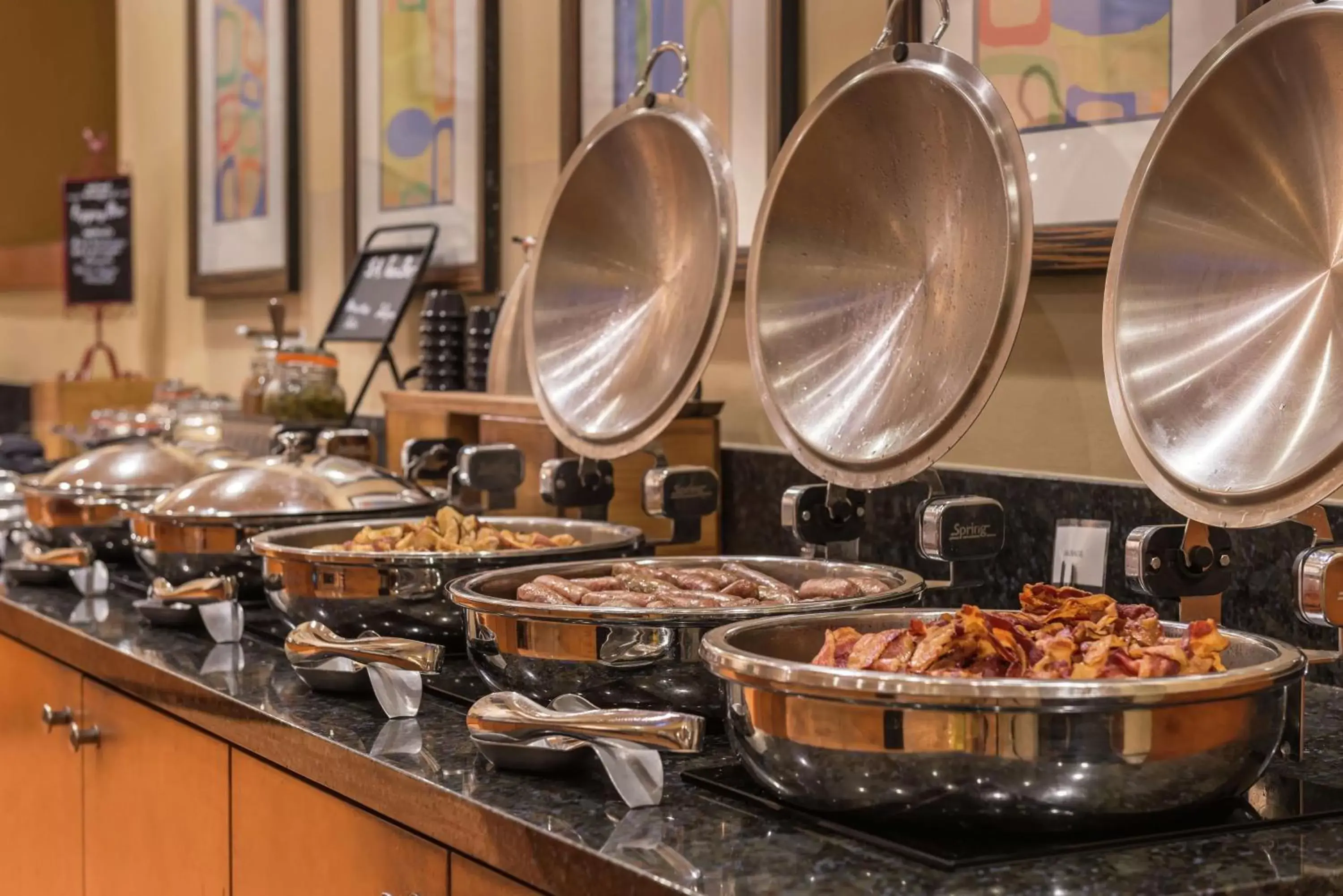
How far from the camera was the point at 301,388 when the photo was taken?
10.0 ft

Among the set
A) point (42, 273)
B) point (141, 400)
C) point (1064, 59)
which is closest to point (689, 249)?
point (1064, 59)

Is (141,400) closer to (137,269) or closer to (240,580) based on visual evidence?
(137,269)

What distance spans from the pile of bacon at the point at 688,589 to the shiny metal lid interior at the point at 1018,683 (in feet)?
0.70

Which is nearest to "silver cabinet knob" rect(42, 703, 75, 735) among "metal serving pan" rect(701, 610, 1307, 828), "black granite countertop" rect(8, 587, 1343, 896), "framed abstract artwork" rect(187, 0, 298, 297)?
"black granite countertop" rect(8, 587, 1343, 896)

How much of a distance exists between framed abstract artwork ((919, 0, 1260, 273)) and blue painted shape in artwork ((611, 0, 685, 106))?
61cm

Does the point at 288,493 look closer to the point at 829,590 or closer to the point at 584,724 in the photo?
the point at 829,590

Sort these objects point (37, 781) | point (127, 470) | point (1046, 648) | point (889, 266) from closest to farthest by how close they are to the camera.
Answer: point (1046, 648), point (889, 266), point (37, 781), point (127, 470)

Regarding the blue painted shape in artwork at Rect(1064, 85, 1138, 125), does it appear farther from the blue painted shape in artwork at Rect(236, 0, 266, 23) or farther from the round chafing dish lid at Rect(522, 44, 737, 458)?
the blue painted shape in artwork at Rect(236, 0, 266, 23)

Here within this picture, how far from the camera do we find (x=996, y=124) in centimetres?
146

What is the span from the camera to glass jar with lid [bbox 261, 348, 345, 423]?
306 cm

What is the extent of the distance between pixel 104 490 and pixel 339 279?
115cm

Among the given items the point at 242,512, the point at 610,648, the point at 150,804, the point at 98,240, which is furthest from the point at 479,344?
the point at 98,240

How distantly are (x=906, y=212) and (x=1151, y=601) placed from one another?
47cm

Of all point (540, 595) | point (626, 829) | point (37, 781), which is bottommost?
point (37, 781)
